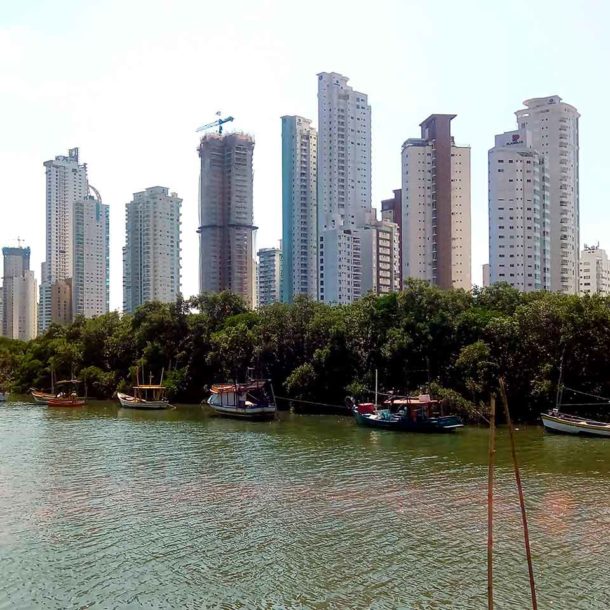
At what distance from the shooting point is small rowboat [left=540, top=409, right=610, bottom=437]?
26.2m

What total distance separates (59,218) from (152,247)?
52.0 ft

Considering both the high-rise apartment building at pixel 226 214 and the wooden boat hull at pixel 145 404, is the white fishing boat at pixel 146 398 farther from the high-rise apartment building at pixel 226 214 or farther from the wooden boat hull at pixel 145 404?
the high-rise apartment building at pixel 226 214

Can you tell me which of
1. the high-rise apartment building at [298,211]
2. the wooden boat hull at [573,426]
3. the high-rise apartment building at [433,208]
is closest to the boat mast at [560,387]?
the wooden boat hull at [573,426]

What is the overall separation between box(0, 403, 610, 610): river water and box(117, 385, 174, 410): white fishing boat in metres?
14.2

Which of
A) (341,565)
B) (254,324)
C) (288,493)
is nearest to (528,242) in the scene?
(254,324)

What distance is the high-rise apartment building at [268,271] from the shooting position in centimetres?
8850

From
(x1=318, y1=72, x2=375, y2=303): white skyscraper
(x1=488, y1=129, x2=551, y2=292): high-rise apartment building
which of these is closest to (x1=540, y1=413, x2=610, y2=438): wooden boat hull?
(x1=488, y1=129, x2=551, y2=292): high-rise apartment building

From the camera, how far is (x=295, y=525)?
13.8 m

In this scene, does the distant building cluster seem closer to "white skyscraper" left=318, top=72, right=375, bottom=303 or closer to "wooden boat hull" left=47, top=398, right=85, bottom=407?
"white skyscraper" left=318, top=72, right=375, bottom=303

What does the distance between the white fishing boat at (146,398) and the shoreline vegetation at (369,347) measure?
147cm

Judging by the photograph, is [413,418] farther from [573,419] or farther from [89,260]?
[89,260]

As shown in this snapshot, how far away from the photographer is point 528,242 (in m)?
58.3

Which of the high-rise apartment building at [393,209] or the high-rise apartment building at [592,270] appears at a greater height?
the high-rise apartment building at [393,209]

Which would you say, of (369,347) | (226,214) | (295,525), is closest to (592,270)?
(226,214)
